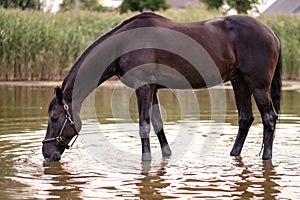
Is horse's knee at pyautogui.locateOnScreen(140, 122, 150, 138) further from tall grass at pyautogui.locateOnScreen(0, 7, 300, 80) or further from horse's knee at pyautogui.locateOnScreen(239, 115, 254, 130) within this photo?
tall grass at pyautogui.locateOnScreen(0, 7, 300, 80)

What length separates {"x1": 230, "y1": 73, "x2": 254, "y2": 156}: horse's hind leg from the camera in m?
8.98

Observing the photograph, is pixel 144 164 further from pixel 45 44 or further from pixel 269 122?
pixel 45 44

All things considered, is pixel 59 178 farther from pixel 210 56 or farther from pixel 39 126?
pixel 39 126

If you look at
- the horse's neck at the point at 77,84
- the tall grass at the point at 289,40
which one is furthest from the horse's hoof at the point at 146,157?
the tall grass at the point at 289,40

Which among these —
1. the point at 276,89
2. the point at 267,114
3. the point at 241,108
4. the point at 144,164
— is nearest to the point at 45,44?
the point at 241,108

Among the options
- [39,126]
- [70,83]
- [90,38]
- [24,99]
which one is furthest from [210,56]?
[90,38]

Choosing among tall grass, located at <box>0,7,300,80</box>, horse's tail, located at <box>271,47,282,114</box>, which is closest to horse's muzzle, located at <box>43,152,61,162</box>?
horse's tail, located at <box>271,47,282,114</box>

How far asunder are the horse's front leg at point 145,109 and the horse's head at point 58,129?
77 cm

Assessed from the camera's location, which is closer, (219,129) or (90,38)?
(219,129)

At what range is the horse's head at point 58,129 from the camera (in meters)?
8.19

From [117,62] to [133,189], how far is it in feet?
6.66

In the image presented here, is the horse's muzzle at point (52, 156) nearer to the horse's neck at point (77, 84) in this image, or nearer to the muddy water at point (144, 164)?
the muddy water at point (144, 164)

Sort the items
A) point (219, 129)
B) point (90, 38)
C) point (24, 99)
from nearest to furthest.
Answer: point (219, 129)
point (24, 99)
point (90, 38)

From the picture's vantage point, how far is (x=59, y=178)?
7.34m
